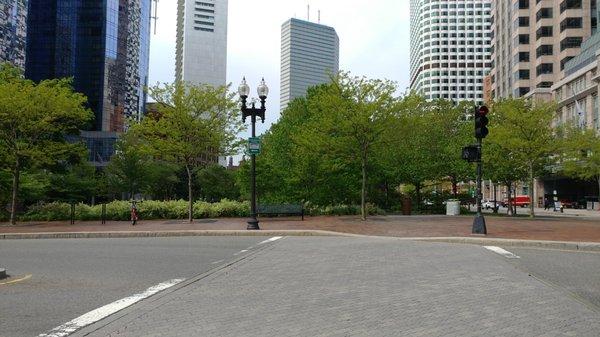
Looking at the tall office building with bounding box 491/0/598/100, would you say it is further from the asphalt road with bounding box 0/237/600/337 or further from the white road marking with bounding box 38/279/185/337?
the white road marking with bounding box 38/279/185/337

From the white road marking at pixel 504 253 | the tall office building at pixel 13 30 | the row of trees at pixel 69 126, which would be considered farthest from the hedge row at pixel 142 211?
the tall office building at pixel 13 30

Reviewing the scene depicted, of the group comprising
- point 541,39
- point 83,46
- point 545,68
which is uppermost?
point 83,46

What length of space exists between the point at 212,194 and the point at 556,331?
65260mm

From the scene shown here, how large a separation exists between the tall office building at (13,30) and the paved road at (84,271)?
11899 centimetres

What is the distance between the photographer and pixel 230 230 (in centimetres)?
2062

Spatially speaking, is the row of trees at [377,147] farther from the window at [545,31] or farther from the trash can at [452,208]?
the window at [545,31]

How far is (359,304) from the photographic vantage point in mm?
7020

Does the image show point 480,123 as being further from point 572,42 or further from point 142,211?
point 572,42

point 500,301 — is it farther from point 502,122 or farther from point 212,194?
point 212,194

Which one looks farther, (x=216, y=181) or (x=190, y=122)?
(x=216, y=181)

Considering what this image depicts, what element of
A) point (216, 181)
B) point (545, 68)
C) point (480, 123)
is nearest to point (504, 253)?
point (480, 123)

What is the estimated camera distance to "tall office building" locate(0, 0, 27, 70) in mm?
118594

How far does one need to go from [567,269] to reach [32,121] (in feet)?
81.5

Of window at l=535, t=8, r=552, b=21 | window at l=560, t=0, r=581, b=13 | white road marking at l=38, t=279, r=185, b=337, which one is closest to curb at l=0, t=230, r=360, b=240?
white road marking at l=38, t=279, r=185, b=337
